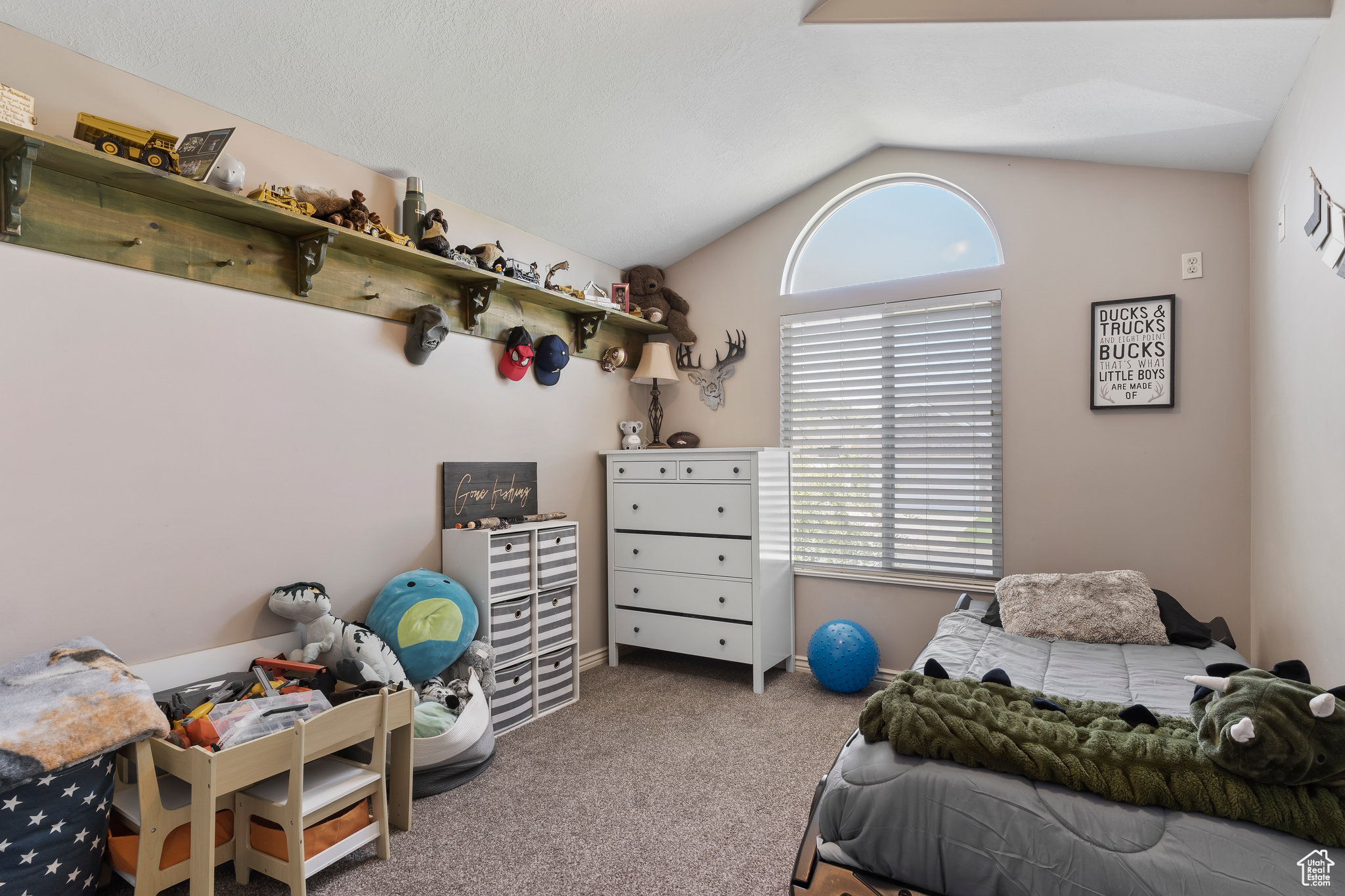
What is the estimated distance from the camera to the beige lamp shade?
3964 millimetres

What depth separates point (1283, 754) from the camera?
120 cm

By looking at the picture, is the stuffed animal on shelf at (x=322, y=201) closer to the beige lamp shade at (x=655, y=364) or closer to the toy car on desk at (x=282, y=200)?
the toy car on desk at (x=282, y=200)

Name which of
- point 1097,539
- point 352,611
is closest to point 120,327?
point 352,611

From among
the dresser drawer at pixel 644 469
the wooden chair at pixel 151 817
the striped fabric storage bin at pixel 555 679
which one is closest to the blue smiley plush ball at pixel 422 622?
the striped fabric storage bin at pixel 555 679

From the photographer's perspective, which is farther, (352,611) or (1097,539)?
(1097,539)

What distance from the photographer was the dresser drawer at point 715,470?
3.43 m

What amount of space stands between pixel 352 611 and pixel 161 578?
0.67 meters

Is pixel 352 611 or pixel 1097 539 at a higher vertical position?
pixel 1097 539

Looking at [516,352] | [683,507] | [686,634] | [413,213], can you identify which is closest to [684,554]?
[683,507]

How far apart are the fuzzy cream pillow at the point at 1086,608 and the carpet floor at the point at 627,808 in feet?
2.85

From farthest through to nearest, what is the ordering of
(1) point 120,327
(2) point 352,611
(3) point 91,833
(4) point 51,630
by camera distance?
1. (2) point 352,611
2. (1) point 120,327
3. (4) point 51,630
4. (3) point 91,833

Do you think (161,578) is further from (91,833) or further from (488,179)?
(488,179)

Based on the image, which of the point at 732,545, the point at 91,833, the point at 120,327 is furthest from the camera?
the point at 732,545

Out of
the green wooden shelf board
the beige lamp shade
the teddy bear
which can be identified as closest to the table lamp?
the beige lamp shade
